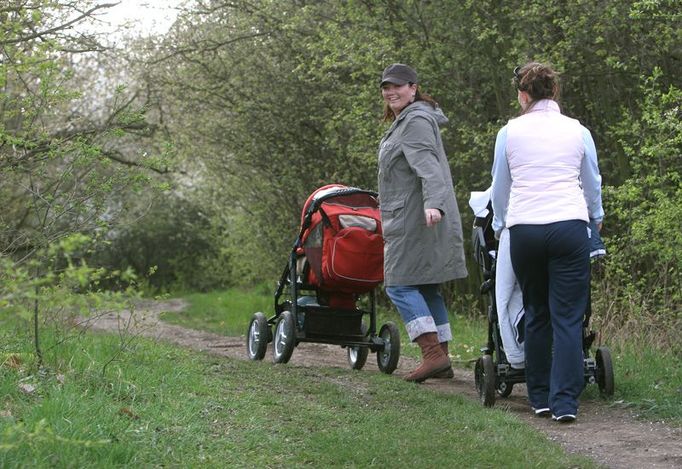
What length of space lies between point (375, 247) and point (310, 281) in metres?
0.78

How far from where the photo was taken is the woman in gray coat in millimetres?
7727

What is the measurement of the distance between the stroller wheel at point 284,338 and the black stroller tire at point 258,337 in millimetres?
214

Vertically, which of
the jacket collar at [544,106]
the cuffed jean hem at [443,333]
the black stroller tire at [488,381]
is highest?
the jacket collar at [544,106]

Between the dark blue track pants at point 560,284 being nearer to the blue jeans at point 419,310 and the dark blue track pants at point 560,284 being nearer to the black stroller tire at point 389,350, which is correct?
the blue jeans at point 419,310

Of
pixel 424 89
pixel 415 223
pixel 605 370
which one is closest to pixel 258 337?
pixel 415 223

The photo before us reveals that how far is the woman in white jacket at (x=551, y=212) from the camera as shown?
618cm

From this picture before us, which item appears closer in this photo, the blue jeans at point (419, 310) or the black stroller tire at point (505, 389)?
the black stroller tire at point (505, 389)

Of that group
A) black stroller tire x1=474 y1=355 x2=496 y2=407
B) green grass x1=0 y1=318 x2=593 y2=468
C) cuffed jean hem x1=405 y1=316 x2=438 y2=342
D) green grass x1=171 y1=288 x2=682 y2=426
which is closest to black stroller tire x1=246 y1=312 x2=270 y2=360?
green grass x1=0 y1=318 x2=593 y2=468

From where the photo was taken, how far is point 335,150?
16.0 m

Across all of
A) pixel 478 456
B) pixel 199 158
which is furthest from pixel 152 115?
pixel 478 456

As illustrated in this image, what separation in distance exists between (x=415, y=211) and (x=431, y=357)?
1.07 m

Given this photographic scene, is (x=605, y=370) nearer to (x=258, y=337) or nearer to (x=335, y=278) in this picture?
(x=335, y=278)

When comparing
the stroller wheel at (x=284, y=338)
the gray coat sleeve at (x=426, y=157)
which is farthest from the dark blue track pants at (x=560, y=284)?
the stroller wheel at (x=284, y=338)

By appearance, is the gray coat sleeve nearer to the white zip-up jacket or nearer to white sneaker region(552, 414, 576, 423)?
the white zip-up jacket
